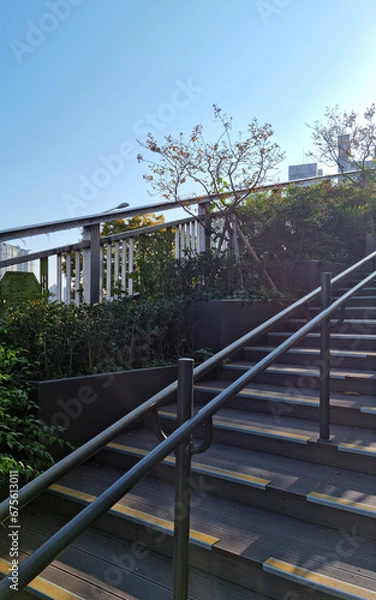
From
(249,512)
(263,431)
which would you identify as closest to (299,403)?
(263,431)

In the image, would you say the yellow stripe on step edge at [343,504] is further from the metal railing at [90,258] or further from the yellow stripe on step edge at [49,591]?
→ the metal railing at [90,258]

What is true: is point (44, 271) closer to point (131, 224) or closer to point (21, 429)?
Answer: point (21, 429)

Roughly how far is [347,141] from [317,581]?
7.52 meters

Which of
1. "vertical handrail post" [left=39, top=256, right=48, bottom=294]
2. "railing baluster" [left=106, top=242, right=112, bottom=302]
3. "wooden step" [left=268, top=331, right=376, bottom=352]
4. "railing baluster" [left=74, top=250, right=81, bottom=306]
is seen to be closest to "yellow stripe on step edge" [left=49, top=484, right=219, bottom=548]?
"wooden step" [left=268, top=331, right=376, bottom=352]

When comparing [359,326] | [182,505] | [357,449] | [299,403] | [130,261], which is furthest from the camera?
[130,261]

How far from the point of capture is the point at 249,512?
7.40ft

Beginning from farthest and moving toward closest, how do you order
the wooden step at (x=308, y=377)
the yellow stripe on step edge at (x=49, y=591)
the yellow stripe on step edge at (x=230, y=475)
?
1. the wooden step at (x=308, y=377)
2. the yellow stripe on step edge at (x=230, y=475)
3. the yellow stripe on step edge at (x=49, y=591)

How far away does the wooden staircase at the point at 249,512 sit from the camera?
184 centimetres

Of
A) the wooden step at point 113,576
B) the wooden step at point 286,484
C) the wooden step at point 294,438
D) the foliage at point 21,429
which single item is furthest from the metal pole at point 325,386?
the foliage at point 21,429

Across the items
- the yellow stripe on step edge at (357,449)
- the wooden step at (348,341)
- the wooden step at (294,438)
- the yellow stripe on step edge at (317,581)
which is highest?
the wooden step at (348,341)

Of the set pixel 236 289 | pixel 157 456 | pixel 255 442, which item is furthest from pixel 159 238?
pixel 157 456

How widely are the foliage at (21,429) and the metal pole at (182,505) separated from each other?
49.0 inches

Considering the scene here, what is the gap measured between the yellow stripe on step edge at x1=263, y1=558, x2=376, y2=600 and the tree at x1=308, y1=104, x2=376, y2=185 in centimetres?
657

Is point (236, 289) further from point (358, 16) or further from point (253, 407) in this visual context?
point (358, 16)
